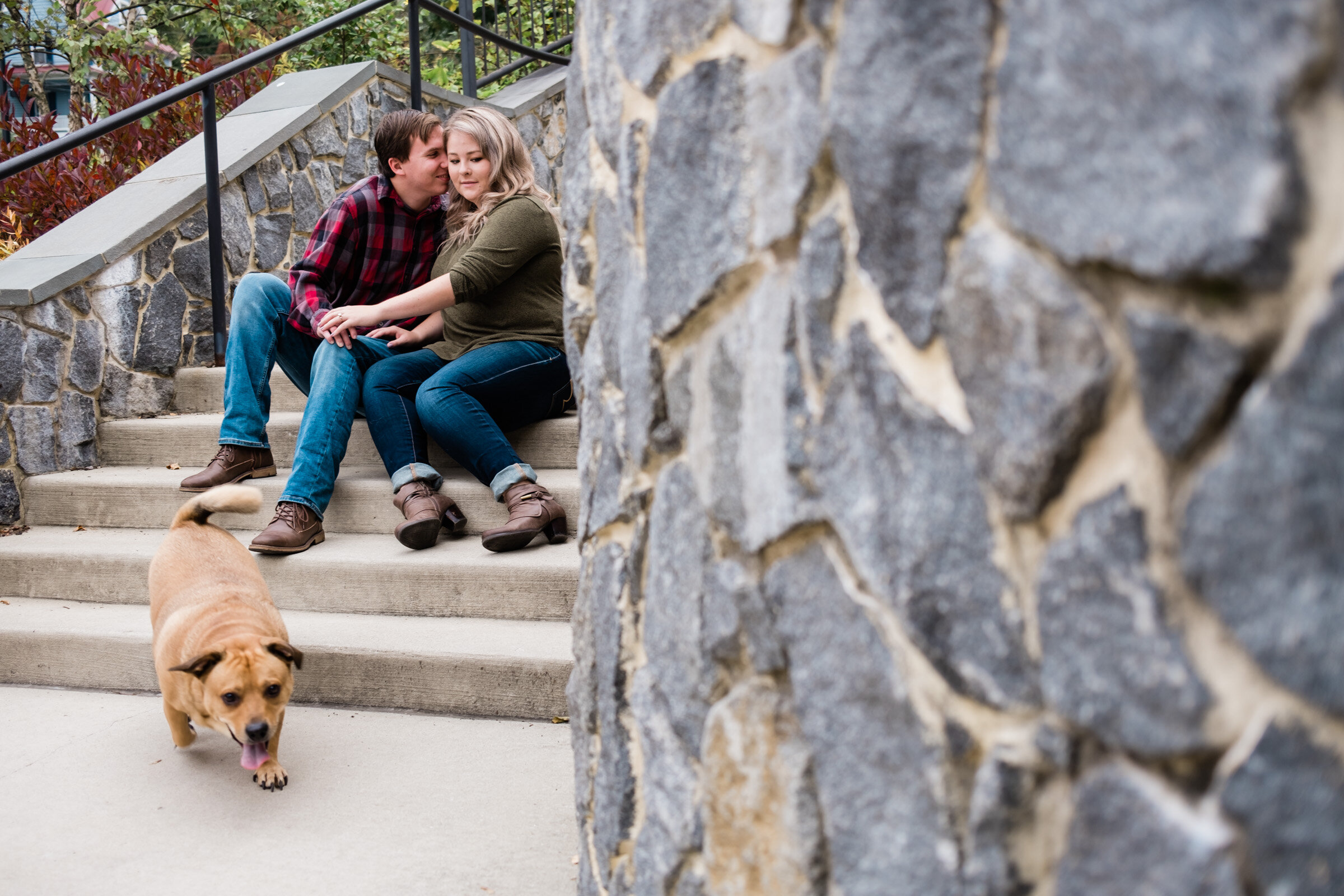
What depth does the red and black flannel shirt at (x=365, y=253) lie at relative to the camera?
3.58m

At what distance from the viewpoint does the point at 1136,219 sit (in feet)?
2.03

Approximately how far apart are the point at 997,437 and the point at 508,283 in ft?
9.13

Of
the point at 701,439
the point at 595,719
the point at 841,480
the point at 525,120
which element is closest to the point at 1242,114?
the point at 841,480

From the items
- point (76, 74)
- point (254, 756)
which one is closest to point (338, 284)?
point (254, 756)

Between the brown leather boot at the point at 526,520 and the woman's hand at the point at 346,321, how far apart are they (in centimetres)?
79

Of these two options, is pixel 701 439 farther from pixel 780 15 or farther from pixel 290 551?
pixel 290 551

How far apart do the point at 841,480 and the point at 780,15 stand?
0.43 m

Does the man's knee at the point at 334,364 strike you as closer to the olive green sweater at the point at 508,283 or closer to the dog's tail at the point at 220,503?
the olive green sweater at the point at 508,283

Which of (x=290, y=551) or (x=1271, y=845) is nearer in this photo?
(x=1271, y=845)

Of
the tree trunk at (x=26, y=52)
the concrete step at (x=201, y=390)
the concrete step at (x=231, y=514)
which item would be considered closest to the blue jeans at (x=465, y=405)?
the concrete step at (x=231, y=514)

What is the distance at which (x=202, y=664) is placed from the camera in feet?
7.86

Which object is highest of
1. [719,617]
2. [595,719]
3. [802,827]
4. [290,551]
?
[719,617]

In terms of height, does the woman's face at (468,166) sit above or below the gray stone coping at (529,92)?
above

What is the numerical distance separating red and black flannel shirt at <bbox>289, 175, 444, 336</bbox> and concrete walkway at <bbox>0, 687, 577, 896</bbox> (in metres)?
1.51
